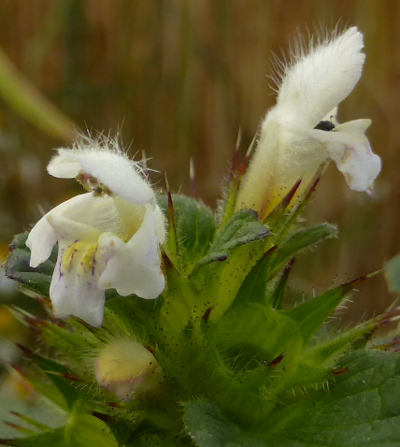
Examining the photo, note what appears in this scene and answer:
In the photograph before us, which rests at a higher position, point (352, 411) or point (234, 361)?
point (234, 361)

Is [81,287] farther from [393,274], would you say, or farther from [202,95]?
[202,95]

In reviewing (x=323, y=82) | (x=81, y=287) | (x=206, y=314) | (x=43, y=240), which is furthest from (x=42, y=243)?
(x=323, y=82)

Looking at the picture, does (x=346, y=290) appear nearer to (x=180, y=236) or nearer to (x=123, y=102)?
(x=180, y=236)

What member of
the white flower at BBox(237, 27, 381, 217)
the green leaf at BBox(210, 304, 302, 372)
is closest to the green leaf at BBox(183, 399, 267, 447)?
the green leaf at BBox(210, 304, 302, 372)

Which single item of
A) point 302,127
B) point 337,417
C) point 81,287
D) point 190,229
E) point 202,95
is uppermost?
point 202,95

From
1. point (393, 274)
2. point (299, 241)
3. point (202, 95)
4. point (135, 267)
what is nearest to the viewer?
point (135, 267)

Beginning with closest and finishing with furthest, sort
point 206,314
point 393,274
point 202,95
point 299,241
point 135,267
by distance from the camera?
point 135,267
point 206,314
point 299,241
point 393,274
point 202,95
